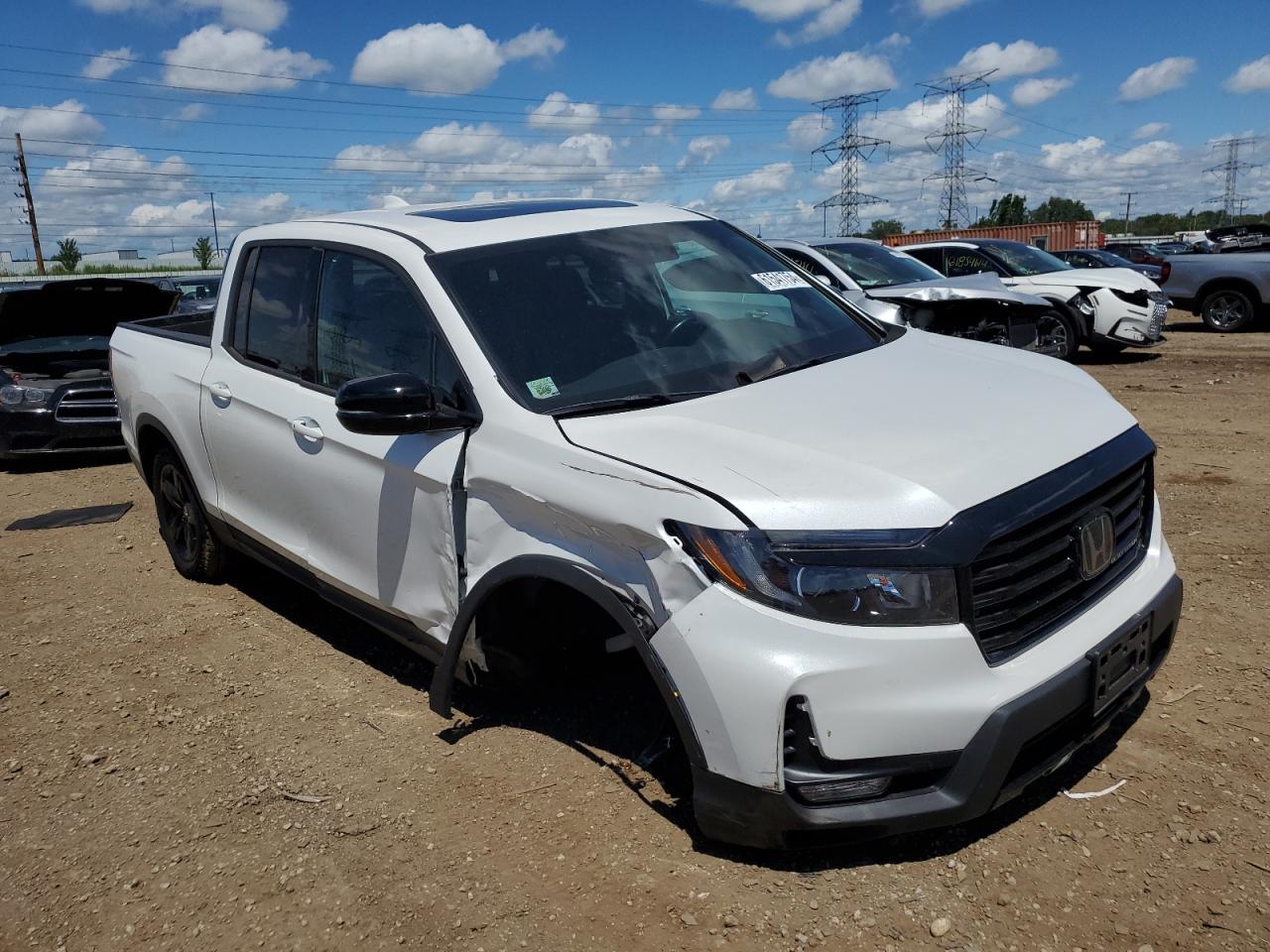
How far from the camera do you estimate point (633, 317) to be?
3.42m

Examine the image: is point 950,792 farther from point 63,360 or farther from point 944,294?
point 63,360

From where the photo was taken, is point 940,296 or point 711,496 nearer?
point 711,496

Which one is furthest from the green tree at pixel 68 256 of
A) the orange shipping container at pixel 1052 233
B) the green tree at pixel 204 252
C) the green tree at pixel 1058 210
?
the green tree at pixel 1058 210

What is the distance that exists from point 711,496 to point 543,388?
85 centimetres

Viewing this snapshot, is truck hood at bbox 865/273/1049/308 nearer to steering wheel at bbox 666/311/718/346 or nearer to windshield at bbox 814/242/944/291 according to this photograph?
windshield at bbox 814/242/944/291

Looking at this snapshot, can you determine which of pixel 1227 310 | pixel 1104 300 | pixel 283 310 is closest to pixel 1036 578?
pixel 283 310

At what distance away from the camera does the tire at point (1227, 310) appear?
15.3m

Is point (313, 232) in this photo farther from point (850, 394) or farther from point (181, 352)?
point (850, 394)

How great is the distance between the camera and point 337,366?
379 centimetres

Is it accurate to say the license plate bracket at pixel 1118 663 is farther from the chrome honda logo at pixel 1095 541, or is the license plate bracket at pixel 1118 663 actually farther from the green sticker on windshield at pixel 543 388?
the green sticker on windshield at pixel 543 388

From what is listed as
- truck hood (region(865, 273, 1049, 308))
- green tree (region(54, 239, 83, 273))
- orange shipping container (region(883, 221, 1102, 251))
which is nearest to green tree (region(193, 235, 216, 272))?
green tree (region(54, 239, 83, 273))

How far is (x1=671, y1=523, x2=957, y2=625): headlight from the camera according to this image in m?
2.33

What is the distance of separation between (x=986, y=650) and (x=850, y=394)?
2.99 feet

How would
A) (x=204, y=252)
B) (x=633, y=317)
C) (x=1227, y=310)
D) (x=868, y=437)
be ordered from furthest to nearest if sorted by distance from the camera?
(x=204, y=252), (x=1227, y=310), (x=633, y=317), (x=868, y=437)
